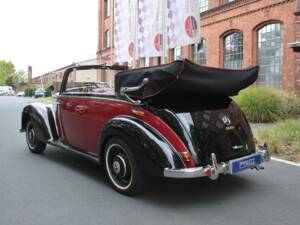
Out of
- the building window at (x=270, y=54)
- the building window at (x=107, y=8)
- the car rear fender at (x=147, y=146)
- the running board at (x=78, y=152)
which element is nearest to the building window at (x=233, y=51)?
the building window at (x=270, y=54)

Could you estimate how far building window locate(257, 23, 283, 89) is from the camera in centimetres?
1973

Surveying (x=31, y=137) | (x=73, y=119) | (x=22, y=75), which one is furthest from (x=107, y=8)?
(x=22, y=75)

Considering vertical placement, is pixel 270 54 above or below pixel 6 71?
below

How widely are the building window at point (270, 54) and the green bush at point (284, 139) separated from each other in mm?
10700

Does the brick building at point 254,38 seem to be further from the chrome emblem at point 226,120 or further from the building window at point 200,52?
the chrome emblem at point 226,120

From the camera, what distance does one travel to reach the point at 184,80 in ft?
16.1

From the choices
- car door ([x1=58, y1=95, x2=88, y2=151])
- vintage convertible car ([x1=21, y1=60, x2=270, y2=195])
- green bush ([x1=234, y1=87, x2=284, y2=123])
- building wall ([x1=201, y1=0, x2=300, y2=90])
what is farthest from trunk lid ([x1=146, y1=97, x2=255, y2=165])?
building wall ([x1=201, y1=0, x2=300, y2=90])

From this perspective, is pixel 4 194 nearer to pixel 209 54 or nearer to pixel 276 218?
pixel 276 218

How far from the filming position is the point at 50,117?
732 centimetres

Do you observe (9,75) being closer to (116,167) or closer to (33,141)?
(33,141)

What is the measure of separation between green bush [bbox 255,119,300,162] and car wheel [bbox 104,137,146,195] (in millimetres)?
3687

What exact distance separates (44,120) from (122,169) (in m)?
2.72

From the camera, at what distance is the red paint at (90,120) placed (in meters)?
4.89

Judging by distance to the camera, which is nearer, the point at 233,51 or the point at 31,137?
the point at 31,137
